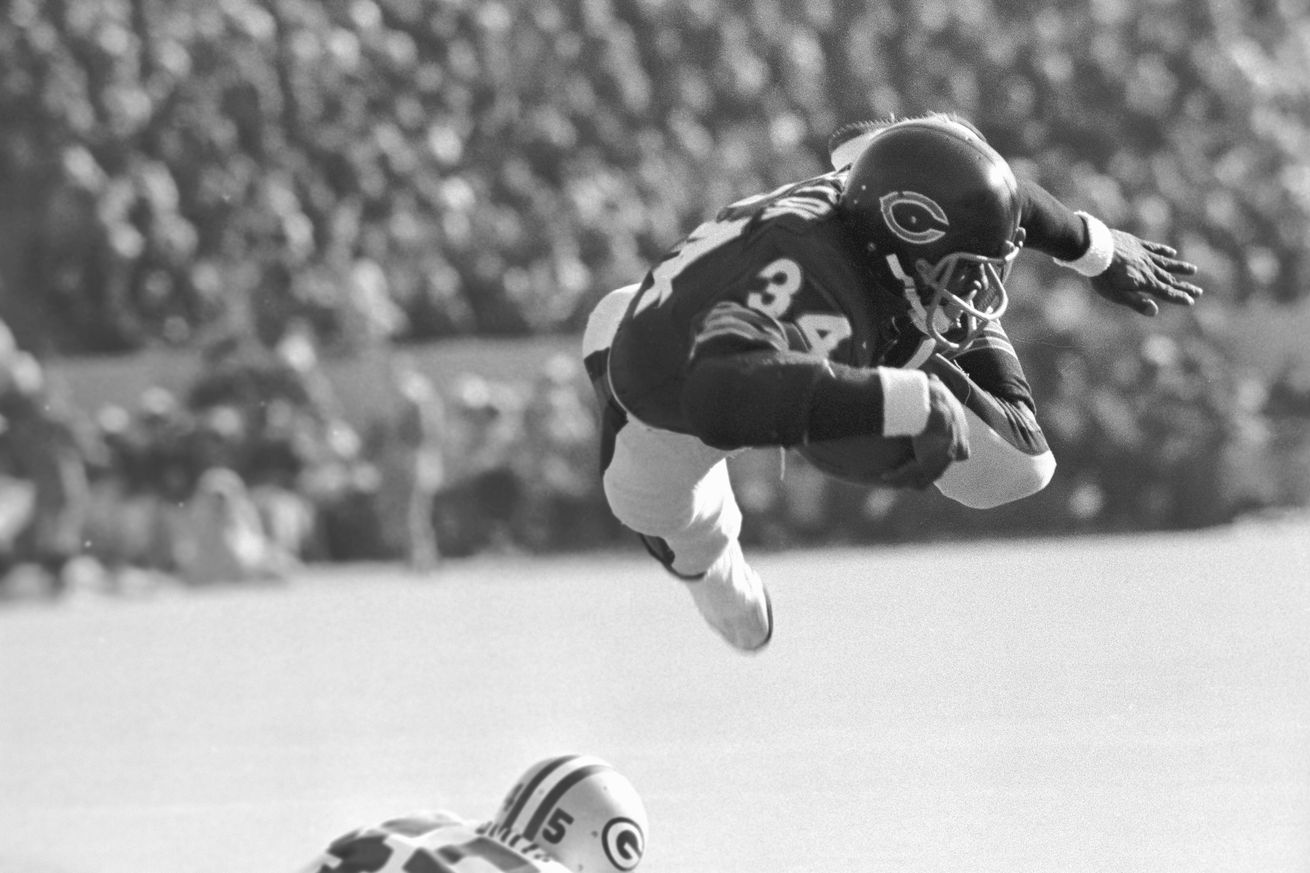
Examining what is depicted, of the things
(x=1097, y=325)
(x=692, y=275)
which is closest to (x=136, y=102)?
(x=1097, y=325)

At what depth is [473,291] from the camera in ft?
42.4

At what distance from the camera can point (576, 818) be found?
3.35m

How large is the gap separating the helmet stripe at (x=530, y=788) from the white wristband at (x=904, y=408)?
0.81m

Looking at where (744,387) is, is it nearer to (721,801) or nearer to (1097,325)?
(721,801)

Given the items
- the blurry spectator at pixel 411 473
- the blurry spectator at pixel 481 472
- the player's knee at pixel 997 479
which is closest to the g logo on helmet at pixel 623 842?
the player's knee at pixel 997 479

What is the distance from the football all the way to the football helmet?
399mm

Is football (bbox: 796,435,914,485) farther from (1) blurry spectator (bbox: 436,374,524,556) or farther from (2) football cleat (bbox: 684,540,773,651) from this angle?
(1) blurry spectator (bbox: 436,374,524,556)

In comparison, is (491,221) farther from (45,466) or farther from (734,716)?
(734,716)

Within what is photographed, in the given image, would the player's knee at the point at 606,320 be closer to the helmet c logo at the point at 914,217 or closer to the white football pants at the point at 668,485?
the white football pants at the point at 668,485

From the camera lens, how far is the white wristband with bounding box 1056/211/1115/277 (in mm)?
4711

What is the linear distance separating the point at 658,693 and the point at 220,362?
5.43 metres

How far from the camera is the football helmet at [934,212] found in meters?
3.98

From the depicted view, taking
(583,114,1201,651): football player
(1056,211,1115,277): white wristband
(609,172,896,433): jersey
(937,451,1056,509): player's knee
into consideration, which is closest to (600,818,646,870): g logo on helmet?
(583,114,1201,651): football player

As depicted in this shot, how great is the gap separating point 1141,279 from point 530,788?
2.12 m
